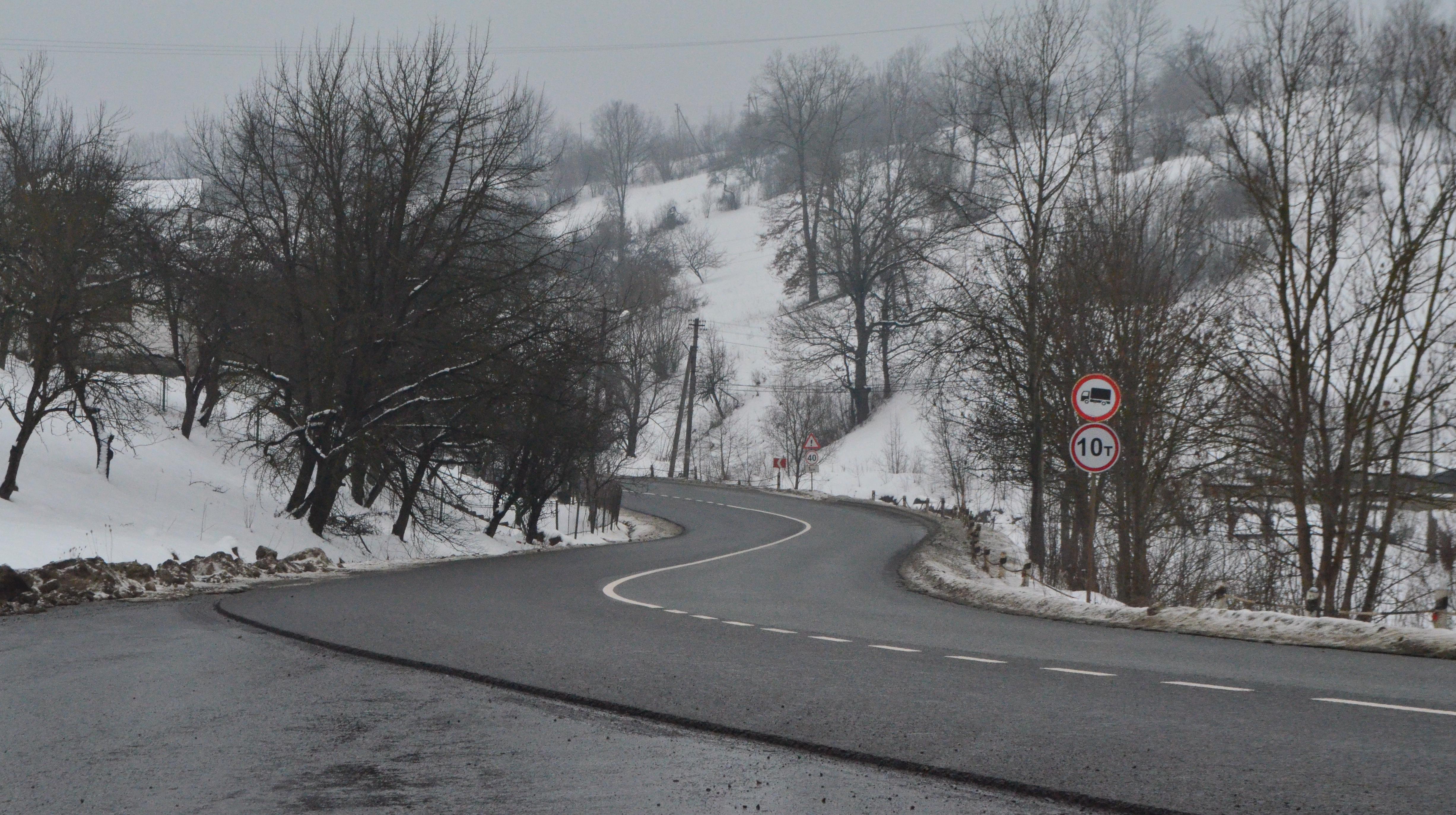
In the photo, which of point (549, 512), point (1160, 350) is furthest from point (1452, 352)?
point (549, 512)

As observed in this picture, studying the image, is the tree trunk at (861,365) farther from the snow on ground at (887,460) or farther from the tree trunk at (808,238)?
the tree trunk at (808,238)

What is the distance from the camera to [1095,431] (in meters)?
15.7

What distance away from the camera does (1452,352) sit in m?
19.5

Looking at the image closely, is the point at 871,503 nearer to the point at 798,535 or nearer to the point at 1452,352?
the point at 798,535

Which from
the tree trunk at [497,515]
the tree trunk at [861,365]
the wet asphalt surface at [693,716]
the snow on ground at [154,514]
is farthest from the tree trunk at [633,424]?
the wet asphalt surface at [693,716]

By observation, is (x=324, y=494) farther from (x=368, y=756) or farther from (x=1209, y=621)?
(x=368, y=756)

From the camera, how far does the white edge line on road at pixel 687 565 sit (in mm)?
15516

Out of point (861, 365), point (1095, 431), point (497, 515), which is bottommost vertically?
point (497, 515)

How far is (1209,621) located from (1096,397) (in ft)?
13.8

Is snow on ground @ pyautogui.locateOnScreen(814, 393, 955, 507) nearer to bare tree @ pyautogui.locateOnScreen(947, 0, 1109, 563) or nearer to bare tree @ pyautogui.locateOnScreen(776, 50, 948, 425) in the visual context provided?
bare tree @ pyautogui.locateOnScreen(776, 50, 948, 425)

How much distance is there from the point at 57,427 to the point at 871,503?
29831 mm

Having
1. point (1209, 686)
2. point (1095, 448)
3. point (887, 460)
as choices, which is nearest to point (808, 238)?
point (887, 460)

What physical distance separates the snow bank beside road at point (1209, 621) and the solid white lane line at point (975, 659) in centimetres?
332

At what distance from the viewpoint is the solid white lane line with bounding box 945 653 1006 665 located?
9383 millimetres
